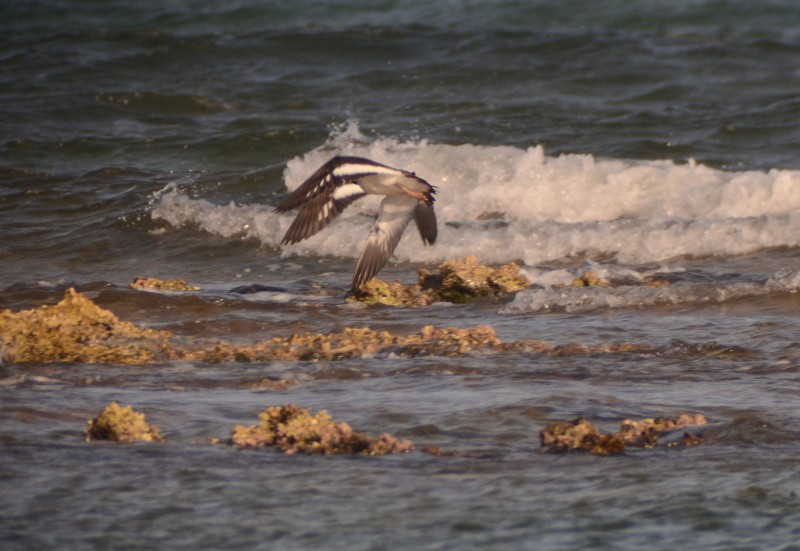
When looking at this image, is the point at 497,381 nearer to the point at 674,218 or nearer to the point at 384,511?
the point at 384,511

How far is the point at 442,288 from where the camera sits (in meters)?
6.14

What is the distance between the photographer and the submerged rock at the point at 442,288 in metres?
6.07

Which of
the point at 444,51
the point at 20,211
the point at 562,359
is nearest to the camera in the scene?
→ the point at 562,359

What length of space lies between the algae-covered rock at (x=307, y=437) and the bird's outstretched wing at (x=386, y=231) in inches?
103

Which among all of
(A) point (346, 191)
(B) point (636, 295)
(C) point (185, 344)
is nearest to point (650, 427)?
(C) point (185, 344)

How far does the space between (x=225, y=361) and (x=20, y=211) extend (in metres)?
4.90

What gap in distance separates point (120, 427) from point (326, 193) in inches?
96.9

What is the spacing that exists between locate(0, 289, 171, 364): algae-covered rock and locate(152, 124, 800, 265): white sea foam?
276cm

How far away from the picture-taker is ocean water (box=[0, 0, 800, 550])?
313cm

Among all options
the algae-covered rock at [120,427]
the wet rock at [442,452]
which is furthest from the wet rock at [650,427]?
the algae-covered rock at [120,427]

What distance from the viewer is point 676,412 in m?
3.95

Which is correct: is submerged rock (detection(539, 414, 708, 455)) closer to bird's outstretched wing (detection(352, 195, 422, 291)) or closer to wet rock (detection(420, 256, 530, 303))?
wet rock (detection(420, 256, 530, 303))

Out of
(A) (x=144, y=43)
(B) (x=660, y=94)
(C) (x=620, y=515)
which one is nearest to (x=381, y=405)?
(C) (x=620, y=515)

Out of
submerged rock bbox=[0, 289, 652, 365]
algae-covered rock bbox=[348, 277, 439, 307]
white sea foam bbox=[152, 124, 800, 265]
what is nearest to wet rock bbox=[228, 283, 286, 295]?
algae-covered rock bbox=[348, 277, 439, 307]
